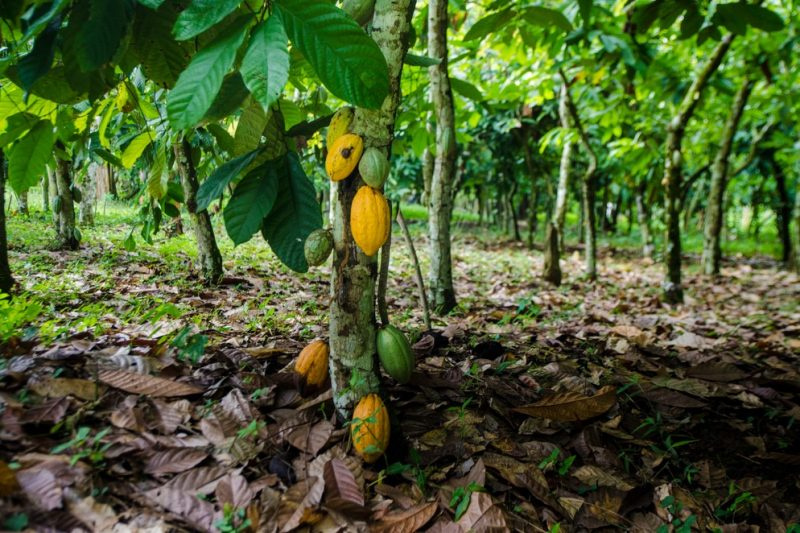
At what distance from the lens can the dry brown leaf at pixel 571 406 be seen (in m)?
1.52

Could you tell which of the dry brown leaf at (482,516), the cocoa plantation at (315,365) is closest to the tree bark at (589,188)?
the cocoa plantation at (315,365)

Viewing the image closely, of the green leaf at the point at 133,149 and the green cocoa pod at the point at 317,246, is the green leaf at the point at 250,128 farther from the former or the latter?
the green leaf at the point at 133,149

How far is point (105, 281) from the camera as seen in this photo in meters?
2.85

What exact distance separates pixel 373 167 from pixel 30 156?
3.15 feet

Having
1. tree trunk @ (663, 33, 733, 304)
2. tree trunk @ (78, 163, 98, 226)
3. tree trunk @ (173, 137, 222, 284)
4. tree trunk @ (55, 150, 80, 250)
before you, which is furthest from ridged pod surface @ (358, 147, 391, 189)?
tree trunk @ (78, 163, 98, 226)

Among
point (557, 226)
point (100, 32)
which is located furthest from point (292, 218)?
point (557, 226)

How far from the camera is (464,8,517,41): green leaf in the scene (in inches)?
78.8

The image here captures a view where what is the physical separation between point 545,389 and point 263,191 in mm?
1132

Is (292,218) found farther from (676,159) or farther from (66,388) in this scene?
(676,159)

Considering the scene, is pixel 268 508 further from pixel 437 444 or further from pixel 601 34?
pixel 601 34

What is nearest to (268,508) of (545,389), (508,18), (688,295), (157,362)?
(157,362)

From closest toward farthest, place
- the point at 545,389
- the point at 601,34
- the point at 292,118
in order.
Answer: the point at 292,118
the point at 545,389
the point at 601,34

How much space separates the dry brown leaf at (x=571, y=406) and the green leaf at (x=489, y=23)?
1.40 metres

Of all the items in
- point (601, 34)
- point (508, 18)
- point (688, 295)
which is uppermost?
point (601, 34)
